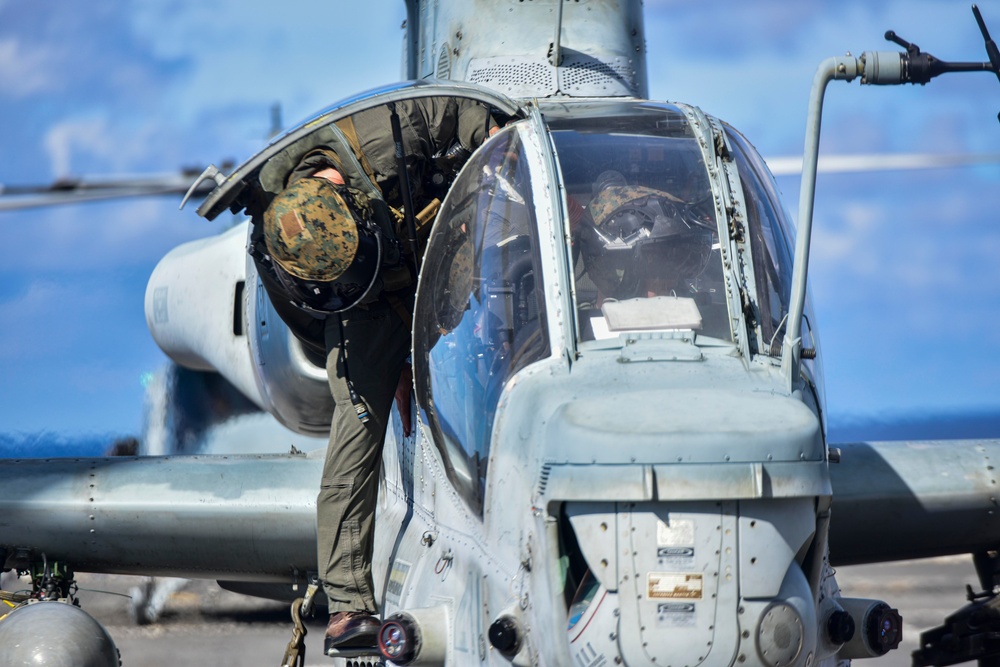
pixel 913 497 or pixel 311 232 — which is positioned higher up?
pixel 311 232

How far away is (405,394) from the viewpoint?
396cm

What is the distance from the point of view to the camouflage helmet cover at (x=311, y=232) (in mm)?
3350

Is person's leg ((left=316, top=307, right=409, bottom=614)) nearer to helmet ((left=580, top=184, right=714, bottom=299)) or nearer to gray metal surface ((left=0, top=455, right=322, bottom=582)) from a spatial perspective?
helmet ((left=580, top=184, right=714, bottom=299))

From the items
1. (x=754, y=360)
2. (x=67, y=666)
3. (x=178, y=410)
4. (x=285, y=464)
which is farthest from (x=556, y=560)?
(x=178, y=410)

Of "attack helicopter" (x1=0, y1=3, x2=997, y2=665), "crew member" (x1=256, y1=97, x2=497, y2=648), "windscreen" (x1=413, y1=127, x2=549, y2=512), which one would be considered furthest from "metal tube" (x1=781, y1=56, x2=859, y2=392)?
"crew member" (x1=256, y1=97, x2=497, y2=648)

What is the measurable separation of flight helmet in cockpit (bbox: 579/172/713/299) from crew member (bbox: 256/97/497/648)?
0.63 metres

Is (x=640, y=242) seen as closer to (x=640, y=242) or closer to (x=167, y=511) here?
(x=640, y=242)

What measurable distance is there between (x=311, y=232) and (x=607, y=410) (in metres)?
1.07

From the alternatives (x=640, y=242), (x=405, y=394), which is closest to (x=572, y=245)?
(x=640, y=242)

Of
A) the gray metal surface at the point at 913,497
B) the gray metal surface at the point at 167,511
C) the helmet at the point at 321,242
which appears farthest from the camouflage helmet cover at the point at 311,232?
the gray metal surface at the point at 913,497

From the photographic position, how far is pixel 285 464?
5.32 meters

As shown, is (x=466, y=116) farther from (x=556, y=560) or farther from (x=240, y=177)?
(x=556, y=560)

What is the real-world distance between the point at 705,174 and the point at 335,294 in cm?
106

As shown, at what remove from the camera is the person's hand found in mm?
3928
